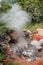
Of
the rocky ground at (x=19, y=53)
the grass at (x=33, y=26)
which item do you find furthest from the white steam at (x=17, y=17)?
the rocky ground at (x=19, y=53)

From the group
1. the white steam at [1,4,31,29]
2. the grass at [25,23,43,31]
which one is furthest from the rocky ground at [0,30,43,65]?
the grass at [25,23,43,31]

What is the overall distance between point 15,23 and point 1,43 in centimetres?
307

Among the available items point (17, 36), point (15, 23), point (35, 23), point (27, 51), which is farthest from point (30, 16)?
point (27, 51)

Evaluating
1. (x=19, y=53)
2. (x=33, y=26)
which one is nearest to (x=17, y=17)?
(x=33, y=26)

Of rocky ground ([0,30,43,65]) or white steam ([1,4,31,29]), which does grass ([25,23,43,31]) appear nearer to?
white steam ([1,4,31,29])

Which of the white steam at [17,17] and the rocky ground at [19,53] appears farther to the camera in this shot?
the white steam at [17,17]

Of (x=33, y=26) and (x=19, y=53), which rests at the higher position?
(x=19, y=53)

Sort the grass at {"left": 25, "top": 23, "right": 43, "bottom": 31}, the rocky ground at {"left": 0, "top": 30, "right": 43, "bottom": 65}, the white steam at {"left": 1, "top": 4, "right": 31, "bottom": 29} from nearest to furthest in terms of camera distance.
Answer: the rocky ground at {"left": 0, "top": 30, "right": 43, "bottom": 65} → the white steam at {"left": 1, "top": 4, "right": 31, "bottom": 29} → the grass at {"left": 25, "top": 23, "right": 43, "bottom": 31}

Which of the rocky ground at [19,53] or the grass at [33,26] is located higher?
the rocky ground at [19,53]

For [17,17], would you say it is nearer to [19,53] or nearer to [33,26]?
[33,26]

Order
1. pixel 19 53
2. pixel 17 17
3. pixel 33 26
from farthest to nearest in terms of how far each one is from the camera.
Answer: pixel 33 26
pixel 17 17
pixel 19 53

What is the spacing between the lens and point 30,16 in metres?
16.3

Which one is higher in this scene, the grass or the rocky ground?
the rocky ground

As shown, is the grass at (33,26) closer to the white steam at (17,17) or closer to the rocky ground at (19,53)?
the white steam at (17,17)
